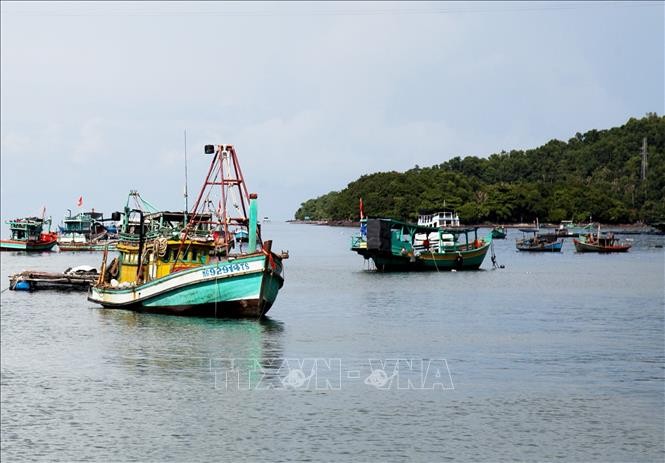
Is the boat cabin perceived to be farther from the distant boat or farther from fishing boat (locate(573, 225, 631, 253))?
fishing boat (locate(573, 225, 631, 253))

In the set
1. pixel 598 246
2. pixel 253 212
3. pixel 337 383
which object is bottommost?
pixel 337 383

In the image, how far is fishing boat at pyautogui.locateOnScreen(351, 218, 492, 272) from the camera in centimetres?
8706

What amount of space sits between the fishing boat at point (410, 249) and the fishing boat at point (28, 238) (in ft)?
169

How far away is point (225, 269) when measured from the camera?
47.6 m

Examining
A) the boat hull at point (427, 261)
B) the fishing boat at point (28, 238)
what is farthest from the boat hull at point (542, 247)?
the fishing boat at point (28, 238)

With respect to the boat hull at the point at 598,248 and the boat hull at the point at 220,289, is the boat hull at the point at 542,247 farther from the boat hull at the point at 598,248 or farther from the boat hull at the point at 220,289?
the boat hull at the point at 220,289

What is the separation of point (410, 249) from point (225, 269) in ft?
145

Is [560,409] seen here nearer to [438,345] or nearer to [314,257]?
[438,345]

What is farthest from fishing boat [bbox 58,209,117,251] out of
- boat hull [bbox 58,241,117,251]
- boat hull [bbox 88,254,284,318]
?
boat hull [bbox 88,254,284,318]

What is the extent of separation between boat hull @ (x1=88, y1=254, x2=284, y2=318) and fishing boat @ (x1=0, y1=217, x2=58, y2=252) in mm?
81122

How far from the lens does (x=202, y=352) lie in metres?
40.8

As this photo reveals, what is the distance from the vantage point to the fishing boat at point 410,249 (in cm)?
8706

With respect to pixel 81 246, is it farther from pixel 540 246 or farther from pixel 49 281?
pixel 49 281

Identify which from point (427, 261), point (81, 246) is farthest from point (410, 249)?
point (81, 246)
